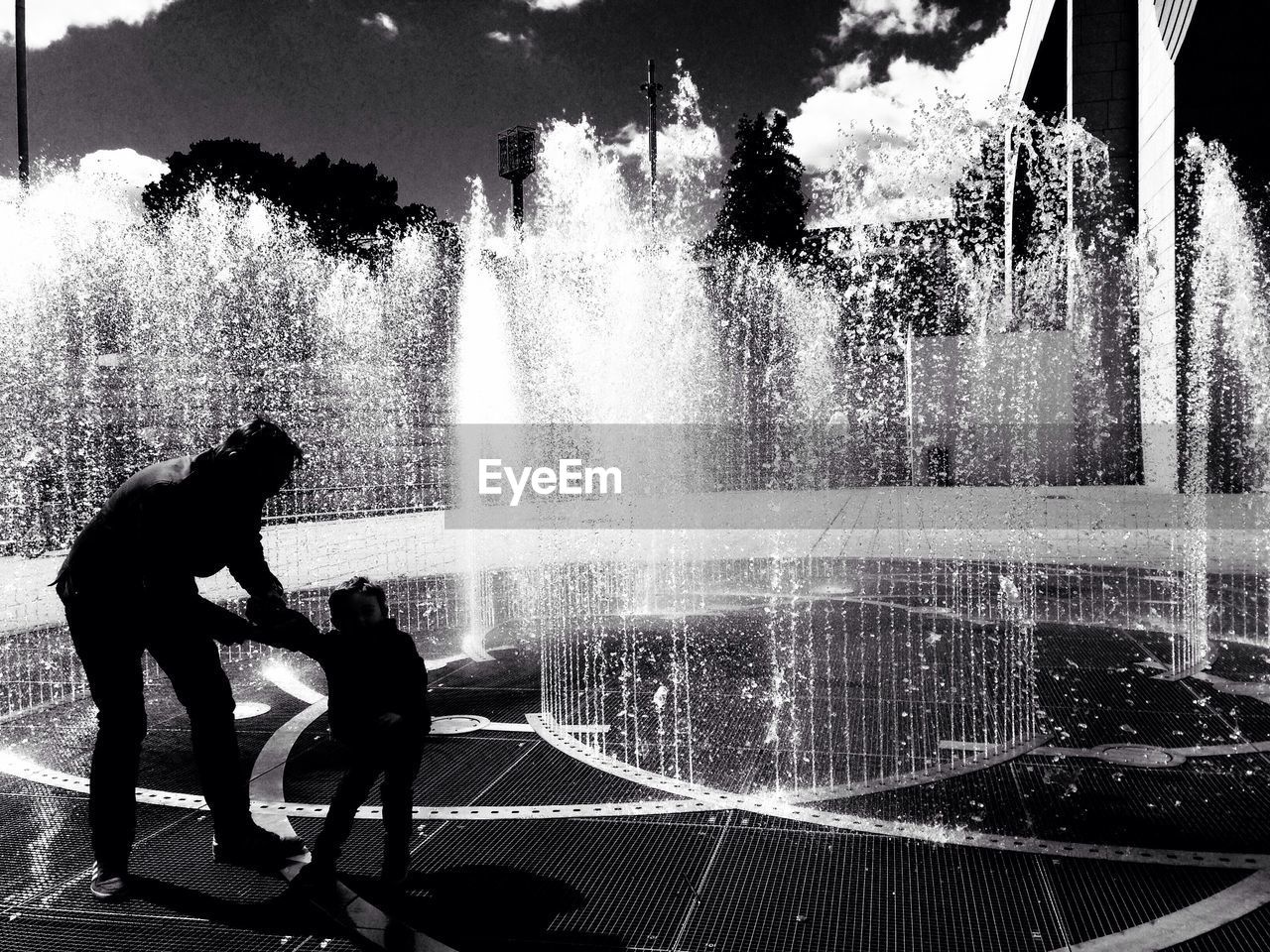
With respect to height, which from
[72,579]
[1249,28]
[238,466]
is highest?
[1249,28]

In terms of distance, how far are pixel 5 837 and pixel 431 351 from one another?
21.2 meters

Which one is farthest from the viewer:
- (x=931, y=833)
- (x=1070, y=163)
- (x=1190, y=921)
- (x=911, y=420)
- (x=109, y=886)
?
(x=911, y=420)

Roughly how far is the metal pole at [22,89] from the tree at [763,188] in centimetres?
3173

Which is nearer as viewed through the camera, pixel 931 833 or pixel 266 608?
pixel 266 608

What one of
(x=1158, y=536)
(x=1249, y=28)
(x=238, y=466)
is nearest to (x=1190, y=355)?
(x=1249, y=28)

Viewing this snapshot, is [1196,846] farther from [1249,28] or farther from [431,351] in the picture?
[431,351]

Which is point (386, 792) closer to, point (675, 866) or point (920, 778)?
point (675, 866)

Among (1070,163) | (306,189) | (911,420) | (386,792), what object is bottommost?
(386,792)

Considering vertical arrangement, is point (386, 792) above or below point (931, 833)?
above

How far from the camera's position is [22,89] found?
19.8m

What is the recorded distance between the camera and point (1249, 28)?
1769 cm

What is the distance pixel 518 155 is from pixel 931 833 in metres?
45.7

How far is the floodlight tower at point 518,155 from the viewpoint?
44688 millimetres

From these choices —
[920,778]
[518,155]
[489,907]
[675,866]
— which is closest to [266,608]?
[489,907]
